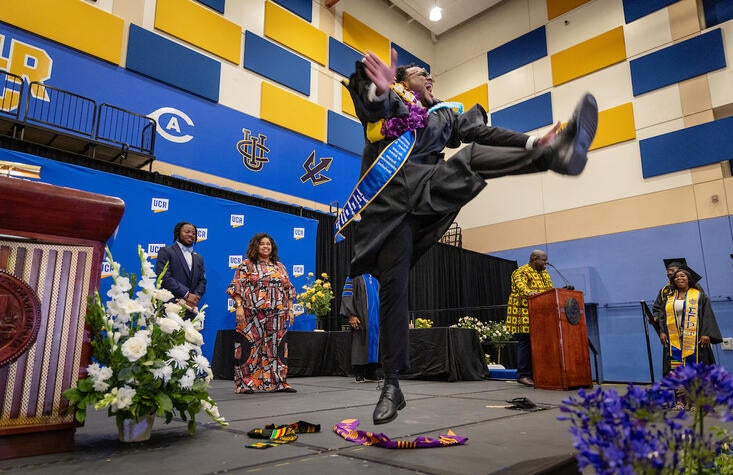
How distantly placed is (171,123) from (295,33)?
3.24m

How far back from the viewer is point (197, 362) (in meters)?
1.72

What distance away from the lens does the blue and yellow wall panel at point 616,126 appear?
8195 mm

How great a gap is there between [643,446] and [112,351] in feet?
4.94

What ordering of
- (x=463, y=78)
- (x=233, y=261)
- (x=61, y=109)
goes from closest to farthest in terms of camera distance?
(x=61, y=109) < (x=233, y=261) < (x=463, y=78)

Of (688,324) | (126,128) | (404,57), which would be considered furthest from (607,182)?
(126,128)

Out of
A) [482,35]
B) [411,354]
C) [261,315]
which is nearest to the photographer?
[261,315]

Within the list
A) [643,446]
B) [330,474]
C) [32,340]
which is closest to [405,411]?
[330,474]

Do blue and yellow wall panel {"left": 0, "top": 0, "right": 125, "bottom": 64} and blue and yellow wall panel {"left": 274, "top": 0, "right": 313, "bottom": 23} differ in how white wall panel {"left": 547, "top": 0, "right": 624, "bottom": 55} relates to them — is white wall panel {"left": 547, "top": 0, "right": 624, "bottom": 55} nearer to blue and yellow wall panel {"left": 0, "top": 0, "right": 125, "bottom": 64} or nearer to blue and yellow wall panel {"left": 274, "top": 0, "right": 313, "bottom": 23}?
blue and yellow wall panel {"left": 274, "top": 0, "right": 313, "bottom": 23}

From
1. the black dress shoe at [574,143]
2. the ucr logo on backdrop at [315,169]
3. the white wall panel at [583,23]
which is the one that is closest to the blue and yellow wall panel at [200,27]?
the ucr logo on backdrop at [315,169]

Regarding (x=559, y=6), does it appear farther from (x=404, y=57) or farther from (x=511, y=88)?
(x=404, y=57)

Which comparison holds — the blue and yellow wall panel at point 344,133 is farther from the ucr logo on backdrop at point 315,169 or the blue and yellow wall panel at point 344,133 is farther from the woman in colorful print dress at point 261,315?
the woman in colorful print dress at point 261,315

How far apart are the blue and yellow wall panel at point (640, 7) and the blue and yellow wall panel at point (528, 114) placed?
1.83m

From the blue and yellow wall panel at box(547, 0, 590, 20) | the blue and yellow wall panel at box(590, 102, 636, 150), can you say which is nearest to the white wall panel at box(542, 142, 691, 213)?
the blue and yellow wall panel at box(590, 102, 636, 150)

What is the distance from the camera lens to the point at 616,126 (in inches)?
329
